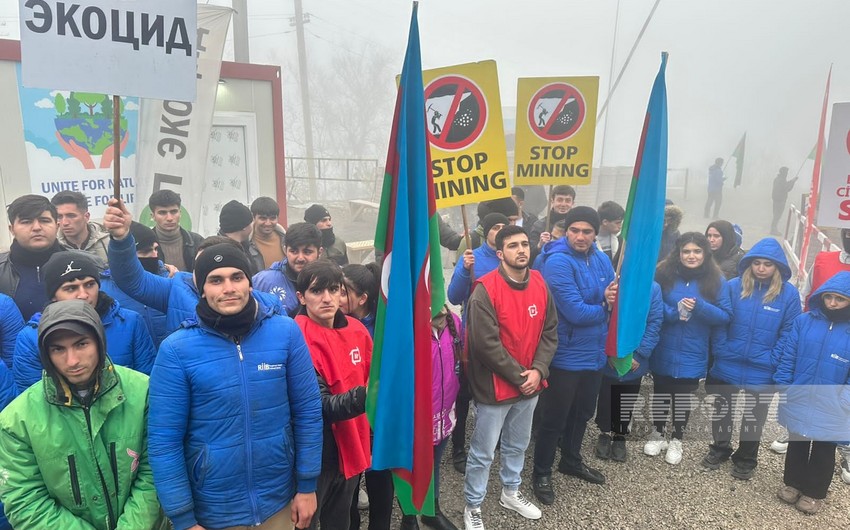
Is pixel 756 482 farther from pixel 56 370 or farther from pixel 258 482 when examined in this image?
pixel 56 370

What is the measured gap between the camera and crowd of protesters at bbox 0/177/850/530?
2.10 metres

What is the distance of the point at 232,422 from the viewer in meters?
2.19

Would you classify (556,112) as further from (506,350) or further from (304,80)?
(304,80)

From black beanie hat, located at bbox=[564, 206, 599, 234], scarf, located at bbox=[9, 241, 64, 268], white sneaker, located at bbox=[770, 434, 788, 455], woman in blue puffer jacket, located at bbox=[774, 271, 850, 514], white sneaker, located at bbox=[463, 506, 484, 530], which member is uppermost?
black beanie hat, located at bbox=[564, 206, 599, 234]

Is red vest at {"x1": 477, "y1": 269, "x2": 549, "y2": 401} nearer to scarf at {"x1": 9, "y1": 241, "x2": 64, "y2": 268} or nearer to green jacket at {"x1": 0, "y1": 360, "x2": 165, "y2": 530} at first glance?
green jacket at {"x1": 0, "y1": 360, "x2": 165, "y2": 530}

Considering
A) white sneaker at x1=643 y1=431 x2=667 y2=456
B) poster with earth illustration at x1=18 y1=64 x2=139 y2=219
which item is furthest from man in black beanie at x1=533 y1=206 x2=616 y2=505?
poster with earth illustration at x1=18 y1=64 x2=139 y2=219

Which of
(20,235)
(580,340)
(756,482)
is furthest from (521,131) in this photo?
(20,235)

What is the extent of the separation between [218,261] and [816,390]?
4162mm

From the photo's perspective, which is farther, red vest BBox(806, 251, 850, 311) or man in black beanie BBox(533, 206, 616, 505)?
red vest BBox(806, 251, 850, 311)

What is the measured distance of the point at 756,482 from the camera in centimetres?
426

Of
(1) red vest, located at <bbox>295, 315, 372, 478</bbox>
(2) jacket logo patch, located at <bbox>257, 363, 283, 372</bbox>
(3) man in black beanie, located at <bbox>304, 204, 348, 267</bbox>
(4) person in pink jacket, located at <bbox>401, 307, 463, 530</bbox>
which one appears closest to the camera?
(2) jacket logo patch, located at <bbox>257, 363, 283, 372</bbox>

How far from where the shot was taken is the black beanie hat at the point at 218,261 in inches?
Answer: 87.9

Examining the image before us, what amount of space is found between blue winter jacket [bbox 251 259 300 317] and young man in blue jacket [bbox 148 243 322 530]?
112 cm

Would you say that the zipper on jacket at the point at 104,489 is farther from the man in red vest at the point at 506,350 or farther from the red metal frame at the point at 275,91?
the red metal frame at the point at 275,91
